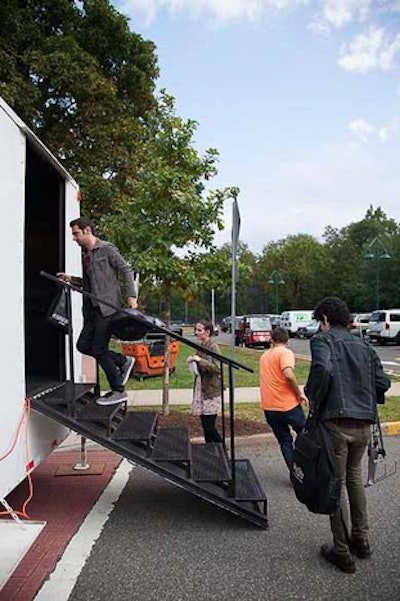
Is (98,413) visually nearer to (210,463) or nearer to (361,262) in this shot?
(210,463)

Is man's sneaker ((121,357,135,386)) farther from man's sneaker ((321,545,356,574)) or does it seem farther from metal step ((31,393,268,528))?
man's sneaker ((321,545,356,574))

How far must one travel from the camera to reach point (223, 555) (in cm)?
403

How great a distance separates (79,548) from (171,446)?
1242 mm

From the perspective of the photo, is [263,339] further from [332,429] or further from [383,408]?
[332,429]

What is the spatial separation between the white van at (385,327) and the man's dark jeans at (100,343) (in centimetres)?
2772

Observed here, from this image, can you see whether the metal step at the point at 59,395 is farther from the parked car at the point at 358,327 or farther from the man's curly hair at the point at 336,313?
the parked car at the point at 358,327

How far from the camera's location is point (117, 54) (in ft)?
58.7

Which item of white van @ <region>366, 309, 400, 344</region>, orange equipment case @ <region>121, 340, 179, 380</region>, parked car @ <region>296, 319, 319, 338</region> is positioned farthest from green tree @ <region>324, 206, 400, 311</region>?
orange equipment case @ <region>121, 340, 179, 380</region>

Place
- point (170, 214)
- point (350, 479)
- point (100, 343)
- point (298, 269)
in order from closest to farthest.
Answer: point (350, 479) < point (100, 343) < point (170, 214) < point (298, 269)

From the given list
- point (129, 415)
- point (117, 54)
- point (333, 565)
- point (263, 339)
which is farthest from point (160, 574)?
point (263, 339)

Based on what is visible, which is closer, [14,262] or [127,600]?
[127,600]

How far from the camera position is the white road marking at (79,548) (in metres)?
3.49

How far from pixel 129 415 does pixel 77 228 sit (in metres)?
1.93

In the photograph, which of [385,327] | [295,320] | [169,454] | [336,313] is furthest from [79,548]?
[295,320]
